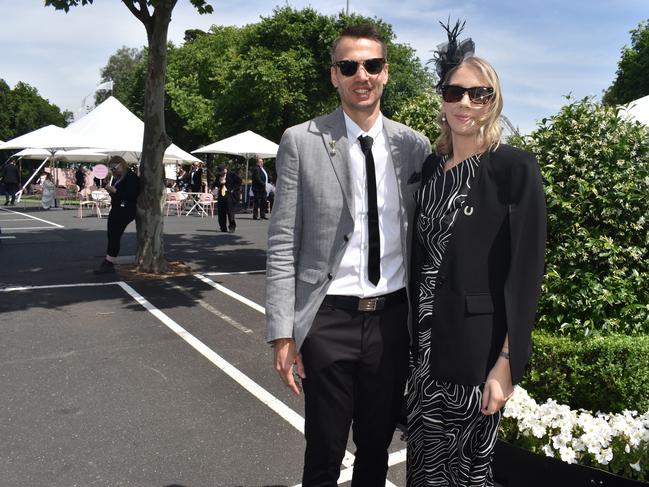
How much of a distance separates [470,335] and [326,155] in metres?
0.90

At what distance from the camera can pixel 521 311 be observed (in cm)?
201

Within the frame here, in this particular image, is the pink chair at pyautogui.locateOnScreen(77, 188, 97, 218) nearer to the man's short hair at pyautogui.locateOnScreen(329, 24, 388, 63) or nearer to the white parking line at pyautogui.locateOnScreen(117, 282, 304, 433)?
the white parking line at pyautogui.locateOnScreen(117, 282, 304, 433)

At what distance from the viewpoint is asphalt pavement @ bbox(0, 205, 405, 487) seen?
3.61 metres

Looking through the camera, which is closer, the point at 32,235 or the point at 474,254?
the point at 474,254

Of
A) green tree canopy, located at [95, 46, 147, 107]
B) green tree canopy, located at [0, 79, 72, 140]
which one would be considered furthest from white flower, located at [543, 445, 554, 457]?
green tree canopy, located at [0, 79, 72, 140]

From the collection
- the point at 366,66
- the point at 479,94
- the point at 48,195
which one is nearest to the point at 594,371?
the point at 479,94

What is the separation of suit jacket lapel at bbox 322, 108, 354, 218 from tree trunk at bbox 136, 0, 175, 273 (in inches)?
321

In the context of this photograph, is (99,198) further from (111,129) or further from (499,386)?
(499,386)

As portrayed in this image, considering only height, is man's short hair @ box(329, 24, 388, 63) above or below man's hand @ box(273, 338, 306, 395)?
above

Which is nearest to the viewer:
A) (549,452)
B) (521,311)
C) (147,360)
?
(521,311)

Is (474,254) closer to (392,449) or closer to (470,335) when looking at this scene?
(470,335)

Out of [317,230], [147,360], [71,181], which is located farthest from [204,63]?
[317,230]

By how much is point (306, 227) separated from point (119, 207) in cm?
850

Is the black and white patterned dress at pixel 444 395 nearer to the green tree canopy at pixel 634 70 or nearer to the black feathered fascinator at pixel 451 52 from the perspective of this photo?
the black feathered fascinator at pixel 451 52
